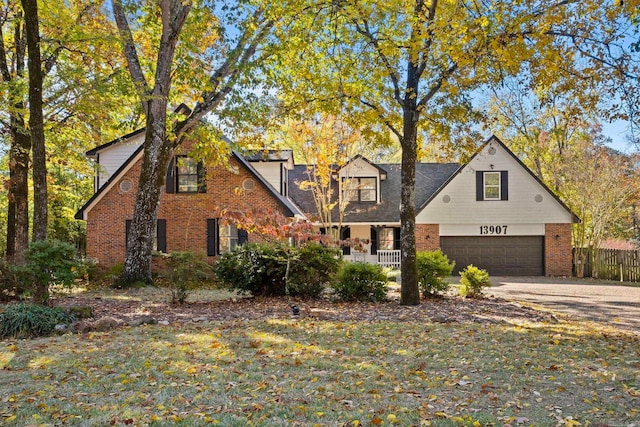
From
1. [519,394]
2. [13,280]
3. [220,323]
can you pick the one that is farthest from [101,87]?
[519,394]

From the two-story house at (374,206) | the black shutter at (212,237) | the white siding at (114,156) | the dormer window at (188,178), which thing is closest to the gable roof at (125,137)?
the two-story house at (374,206)

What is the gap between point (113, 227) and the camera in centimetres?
2136

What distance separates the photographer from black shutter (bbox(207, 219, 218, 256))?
70.3ft

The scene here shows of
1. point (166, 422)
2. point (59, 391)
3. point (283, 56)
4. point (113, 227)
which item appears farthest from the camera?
point (113, 227)

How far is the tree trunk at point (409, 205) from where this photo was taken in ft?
40.0

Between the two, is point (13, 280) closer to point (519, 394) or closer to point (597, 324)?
point (519, 394)

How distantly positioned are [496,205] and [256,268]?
661 inches

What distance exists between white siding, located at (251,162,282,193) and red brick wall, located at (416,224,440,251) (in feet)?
23.0

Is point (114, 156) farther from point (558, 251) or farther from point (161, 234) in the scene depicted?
point (558, 251)

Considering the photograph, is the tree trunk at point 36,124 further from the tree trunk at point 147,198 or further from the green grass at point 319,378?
the tree trunk at point 147,198

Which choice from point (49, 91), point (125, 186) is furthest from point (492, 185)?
point (49, 91)

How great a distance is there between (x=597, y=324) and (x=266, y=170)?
16417 millimetres

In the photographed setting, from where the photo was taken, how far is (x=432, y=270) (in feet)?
44.0

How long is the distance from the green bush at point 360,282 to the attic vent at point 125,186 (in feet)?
39.1
